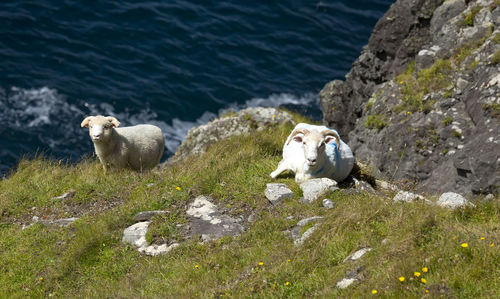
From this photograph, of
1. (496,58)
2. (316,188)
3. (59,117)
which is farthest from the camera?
(59,117)

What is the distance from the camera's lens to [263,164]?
1187 centimetres

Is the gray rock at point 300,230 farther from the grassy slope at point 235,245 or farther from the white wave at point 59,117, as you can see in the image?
the white wave at point 59,117

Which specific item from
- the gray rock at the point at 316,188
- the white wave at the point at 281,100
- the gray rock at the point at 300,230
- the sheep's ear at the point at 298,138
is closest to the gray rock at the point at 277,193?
the gray rock at the point at 316,188

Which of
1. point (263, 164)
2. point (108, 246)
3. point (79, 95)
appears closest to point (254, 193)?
point (263, 164)

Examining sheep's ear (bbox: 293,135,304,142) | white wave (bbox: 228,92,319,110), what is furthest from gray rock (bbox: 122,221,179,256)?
white wave (bbox: 228,92,319,110)

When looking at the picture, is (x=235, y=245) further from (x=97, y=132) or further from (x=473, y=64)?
(x=473, y=64)

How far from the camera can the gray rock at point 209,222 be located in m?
9.14

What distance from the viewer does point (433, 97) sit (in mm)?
13516

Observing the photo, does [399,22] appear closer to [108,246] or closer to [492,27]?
[492,27]

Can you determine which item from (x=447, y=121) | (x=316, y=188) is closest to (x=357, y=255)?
(x=316, y=188)

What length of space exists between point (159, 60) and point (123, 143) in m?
17.4

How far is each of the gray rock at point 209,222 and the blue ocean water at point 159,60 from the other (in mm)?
13809

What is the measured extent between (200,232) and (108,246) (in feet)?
5.04

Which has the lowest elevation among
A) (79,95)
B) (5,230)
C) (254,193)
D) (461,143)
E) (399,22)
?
(79,95)
